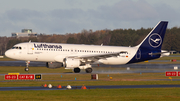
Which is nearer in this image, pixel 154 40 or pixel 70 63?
pixel 70 63

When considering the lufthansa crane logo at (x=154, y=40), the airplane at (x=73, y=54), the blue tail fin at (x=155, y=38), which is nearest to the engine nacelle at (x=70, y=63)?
the airplane at (x=73, y=54)

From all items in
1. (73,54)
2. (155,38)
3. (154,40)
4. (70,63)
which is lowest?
(70,63)

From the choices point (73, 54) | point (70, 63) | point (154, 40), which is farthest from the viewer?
point (154, 40)

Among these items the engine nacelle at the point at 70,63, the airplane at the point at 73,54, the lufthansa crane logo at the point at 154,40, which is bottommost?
the engine nacelle at the point at 70,63

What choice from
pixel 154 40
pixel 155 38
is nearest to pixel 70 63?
pixel 154 40

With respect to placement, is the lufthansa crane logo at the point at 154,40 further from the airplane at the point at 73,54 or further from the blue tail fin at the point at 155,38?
the airplane at the point at 73,54

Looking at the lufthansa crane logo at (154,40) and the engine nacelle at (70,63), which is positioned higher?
the lufthansa crane logo at (154,40)

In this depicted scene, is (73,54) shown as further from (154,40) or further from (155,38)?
(155,38)

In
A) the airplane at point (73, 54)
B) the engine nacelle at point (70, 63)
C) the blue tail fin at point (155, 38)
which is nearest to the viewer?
the engine nacelle at point (70, 63)

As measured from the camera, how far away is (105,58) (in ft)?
169

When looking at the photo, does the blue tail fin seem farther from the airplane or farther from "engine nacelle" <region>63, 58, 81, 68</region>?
"engine nacelle" <region>63, 58, 81, 68</region>

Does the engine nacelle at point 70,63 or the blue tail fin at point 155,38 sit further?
the blue tail fin at point 155,38

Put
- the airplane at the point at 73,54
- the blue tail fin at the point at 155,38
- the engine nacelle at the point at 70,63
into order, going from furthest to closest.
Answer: the blue tail fin at the point at 155,38 < the airplane at the point at 73,54 < the engine nacelle at the point at 70,63

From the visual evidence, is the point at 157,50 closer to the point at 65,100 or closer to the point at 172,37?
the point at 65,100
